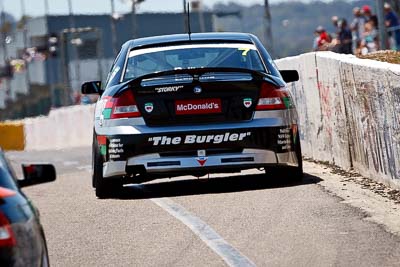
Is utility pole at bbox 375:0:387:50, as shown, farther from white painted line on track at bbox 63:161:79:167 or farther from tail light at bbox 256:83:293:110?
tail light at bbox 256:83:293:110

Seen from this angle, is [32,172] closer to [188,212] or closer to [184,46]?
[188,212]

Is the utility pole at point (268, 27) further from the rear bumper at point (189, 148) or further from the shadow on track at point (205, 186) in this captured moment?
the rear bumper at point (189, 148)

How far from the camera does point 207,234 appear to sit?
975 centimetres

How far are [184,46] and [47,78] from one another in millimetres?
89581

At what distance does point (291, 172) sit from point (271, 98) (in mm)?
848

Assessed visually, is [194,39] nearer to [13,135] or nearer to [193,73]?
[193,73]

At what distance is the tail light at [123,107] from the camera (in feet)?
40.7

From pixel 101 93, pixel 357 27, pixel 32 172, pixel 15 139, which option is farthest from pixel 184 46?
pixel 15 139

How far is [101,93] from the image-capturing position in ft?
45.1

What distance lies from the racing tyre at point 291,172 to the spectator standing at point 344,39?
14749mm

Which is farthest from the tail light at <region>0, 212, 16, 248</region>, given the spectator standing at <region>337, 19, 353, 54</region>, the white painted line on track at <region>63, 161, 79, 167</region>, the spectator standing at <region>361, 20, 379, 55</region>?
the spectator standing at <region>337, 19, 353, 54</region>

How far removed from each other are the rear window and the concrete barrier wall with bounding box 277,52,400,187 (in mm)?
1112

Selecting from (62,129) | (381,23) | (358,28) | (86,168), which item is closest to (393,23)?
(358,28)

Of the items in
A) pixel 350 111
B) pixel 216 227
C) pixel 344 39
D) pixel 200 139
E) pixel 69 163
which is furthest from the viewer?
pixel 344 39
